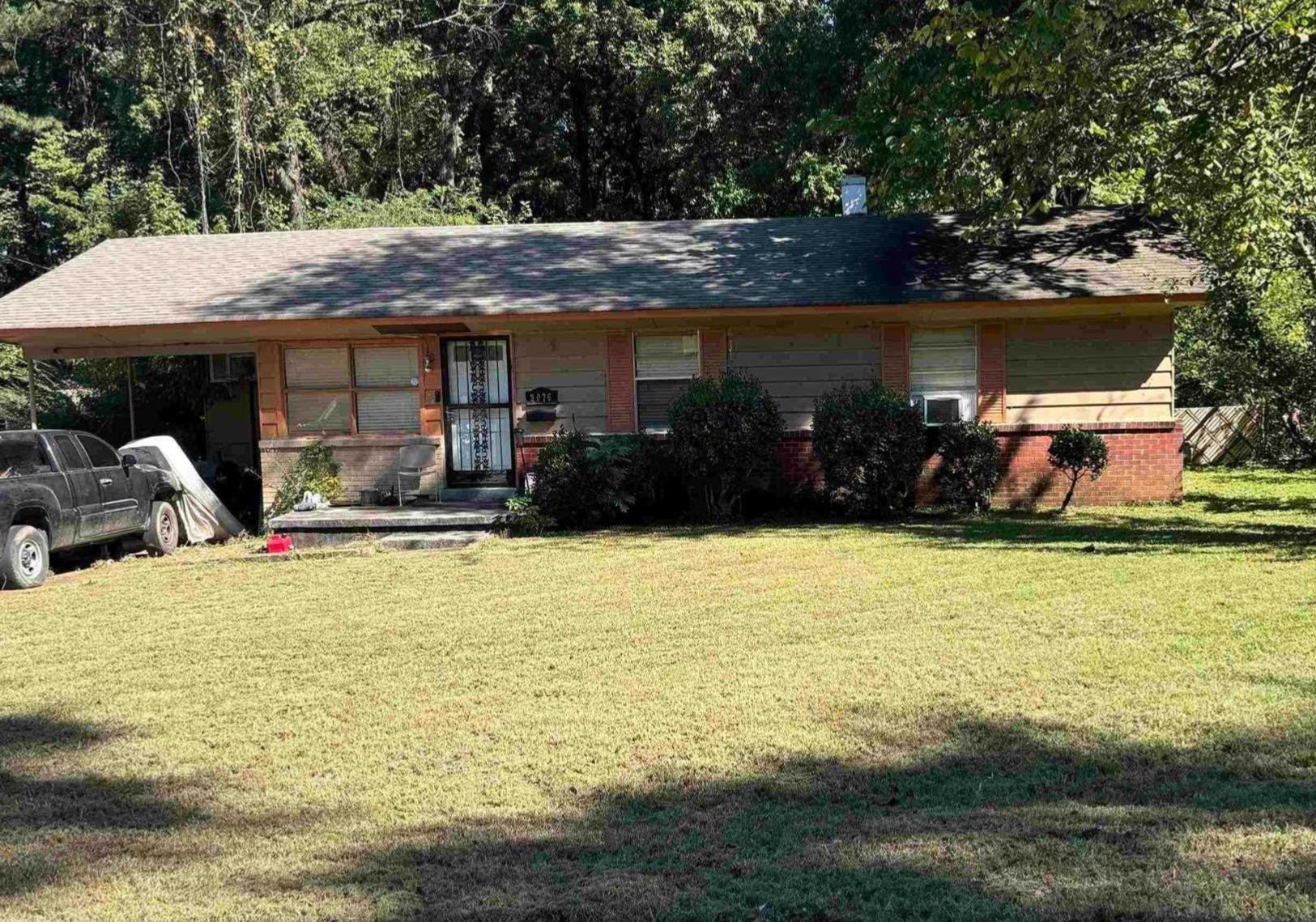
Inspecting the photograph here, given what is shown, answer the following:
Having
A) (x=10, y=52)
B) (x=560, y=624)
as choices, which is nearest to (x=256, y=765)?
(x=560, y=624)

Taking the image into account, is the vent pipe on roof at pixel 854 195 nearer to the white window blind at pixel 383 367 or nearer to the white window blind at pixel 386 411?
the white window blind at pixel 383 367

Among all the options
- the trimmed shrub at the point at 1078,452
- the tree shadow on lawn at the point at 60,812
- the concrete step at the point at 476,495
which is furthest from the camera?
the concrete step at the point at 476,495

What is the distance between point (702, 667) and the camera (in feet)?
23.5

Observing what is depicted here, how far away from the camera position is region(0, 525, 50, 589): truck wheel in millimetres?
11141

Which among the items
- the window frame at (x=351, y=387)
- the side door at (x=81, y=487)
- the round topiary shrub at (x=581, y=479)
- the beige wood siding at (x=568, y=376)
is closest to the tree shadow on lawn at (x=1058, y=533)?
the round topiary shrub at (x=581, y=479)

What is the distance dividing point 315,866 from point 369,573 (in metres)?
7.24

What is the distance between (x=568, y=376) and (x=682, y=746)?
33.9ft

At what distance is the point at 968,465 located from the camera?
48.5ft

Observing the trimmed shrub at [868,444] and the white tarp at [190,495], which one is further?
the white tarp at [190,495]

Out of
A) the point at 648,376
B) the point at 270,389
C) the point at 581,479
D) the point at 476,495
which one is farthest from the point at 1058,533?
the point at 270,389

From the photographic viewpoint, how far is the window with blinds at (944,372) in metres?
15.5

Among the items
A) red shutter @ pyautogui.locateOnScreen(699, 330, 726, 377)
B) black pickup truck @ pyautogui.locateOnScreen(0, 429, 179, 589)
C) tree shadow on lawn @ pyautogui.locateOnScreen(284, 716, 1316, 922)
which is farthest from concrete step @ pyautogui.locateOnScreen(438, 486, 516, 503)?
tree shadow on lawn @ pyautogui.locateOnScreen(284, 716, 1316, 922)

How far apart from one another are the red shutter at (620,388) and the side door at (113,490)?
5.92 metres

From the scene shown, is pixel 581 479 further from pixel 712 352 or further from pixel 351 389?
pixel 351 389
